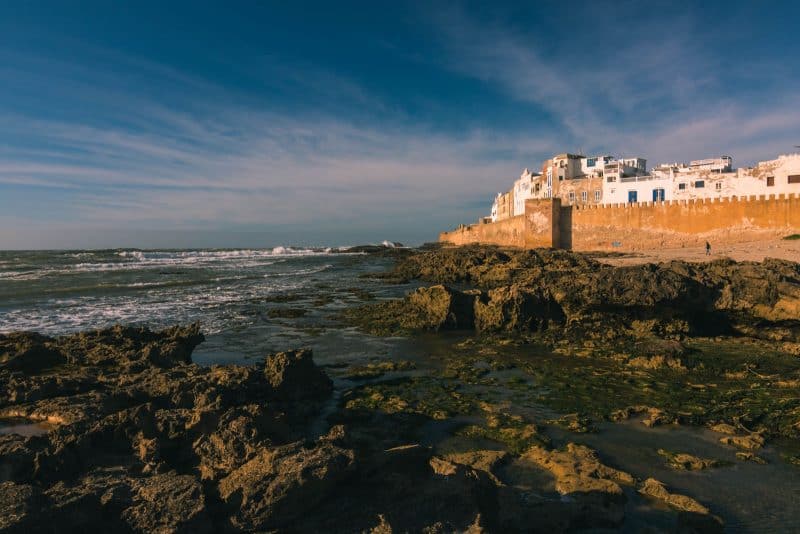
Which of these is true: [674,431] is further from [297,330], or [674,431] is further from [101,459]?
[297,330]

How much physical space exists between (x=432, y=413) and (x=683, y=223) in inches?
1340

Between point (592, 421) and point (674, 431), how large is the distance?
852 millimetres

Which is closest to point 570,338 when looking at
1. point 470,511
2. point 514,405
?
point 514,405

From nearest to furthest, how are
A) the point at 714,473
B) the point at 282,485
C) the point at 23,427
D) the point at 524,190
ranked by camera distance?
the point at 282,485 < the point at 714,473 < the point at 23,427 < the point at 524,190

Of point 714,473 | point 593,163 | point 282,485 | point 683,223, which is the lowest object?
point 714,473

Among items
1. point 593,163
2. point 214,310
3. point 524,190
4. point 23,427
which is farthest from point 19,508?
point 524,190

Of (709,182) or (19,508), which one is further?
(709,182)

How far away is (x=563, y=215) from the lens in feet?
127

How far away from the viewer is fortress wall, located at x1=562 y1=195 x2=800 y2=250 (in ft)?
94.2

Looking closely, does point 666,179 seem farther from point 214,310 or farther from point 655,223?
point 214,310

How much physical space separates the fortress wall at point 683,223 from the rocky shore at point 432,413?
2441 cm

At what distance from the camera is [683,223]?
32312 millimetres

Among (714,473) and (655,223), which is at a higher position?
(655,223)

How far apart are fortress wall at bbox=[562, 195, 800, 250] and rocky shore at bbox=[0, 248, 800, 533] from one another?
2441cm
